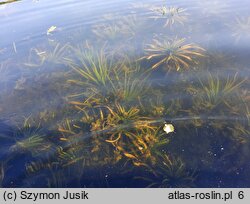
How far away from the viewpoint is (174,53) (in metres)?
5.16

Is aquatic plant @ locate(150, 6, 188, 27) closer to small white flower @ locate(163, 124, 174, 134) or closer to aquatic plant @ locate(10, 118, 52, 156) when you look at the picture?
small white flower @ locate(163, 124, 174, 134)

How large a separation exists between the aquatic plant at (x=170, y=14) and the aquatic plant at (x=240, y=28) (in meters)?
1.05

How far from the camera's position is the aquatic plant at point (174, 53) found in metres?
4.95

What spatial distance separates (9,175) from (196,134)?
2.44 meters

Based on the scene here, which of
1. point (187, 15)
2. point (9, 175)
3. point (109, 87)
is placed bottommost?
point (9, 175)

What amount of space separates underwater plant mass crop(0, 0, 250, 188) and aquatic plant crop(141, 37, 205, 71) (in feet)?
0.06

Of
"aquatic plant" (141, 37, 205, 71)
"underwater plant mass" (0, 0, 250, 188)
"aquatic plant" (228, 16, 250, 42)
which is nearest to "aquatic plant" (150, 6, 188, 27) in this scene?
"underwater plant mass" (0, 0, 250, 188)

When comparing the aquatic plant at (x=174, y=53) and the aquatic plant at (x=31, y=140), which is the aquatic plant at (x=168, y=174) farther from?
the aquatic plant at (x=174, y=53)

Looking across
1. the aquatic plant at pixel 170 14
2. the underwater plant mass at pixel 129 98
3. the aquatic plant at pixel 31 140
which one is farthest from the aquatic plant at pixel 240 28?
the aquatic plant at pixel 31 140

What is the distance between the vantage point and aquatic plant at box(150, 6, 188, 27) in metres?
6.19

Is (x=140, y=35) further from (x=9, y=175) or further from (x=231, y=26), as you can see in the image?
(x=9, y=175)

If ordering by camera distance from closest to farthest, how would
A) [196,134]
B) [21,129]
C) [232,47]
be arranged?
1. [196,134]
2. [21,129]
3. [232,47]

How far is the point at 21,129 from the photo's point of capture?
13.4 feet
